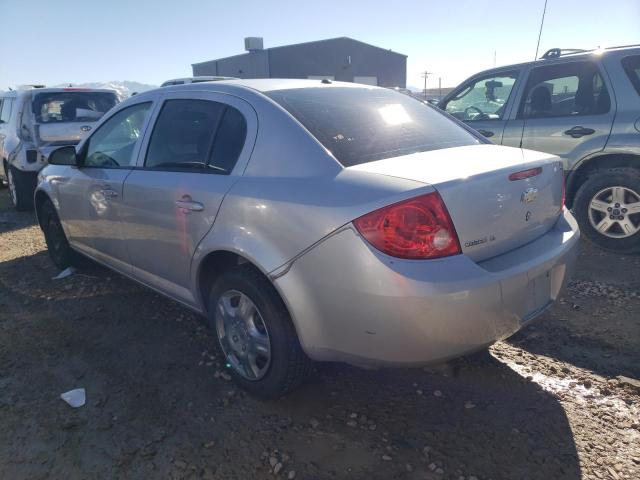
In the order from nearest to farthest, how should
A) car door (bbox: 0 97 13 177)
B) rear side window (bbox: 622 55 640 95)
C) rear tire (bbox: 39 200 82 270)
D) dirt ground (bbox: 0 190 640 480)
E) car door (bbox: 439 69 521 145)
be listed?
dirt ground (bbox: 0 190 640 480), rear side window (bbox: 622 55 640 95), rear tire (bbox: 39 200 82 270), car door (bbox: 439 69 521 145), car door (bbox: 0 97 13 177)

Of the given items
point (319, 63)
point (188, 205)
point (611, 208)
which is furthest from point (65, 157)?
point (319, 63)

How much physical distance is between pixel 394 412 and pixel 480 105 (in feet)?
13.7

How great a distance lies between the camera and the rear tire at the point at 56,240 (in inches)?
185

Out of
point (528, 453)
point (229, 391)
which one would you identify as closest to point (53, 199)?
point (229, 391)

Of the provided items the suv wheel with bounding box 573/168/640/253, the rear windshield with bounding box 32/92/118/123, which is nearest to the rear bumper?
the suv wheel with bounding box 573/168/640/253

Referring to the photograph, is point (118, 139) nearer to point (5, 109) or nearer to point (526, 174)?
point (526, 174)

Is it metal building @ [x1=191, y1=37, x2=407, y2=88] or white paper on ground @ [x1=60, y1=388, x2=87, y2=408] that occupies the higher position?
→ metal building @ [x1=191, y1=37, x2=407, y2=88]

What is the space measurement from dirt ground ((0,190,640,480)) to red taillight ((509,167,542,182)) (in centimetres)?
117

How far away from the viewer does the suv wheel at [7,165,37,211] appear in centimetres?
746

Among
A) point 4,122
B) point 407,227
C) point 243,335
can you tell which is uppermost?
point 4,122

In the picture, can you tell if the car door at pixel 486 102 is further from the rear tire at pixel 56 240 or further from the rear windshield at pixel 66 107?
the rear windshield at pixel 66 107

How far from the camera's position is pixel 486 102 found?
18.3 feet

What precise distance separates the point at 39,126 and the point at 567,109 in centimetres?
698

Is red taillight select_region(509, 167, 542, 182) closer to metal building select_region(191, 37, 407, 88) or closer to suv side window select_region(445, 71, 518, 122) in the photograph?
suv side window select_region(445, 71, 518, 122)
